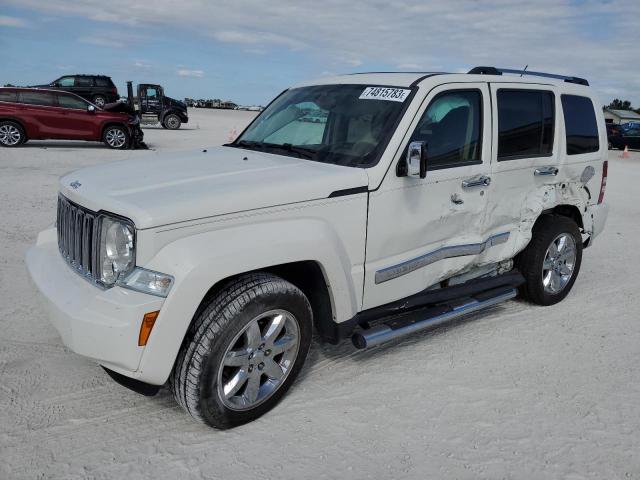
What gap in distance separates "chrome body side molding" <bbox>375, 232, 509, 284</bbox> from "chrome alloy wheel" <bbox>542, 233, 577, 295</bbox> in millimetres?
801

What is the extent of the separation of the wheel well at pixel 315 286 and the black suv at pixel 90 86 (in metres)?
23.9

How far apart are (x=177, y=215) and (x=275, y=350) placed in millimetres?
1025

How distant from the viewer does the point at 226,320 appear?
301 centimetres

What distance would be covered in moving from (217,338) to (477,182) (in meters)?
2.32

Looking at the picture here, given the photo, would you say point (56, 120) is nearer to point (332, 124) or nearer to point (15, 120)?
point (15, 120)

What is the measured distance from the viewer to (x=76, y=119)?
1636cm

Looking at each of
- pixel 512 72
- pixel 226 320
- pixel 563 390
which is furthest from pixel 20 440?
pixel 512 72

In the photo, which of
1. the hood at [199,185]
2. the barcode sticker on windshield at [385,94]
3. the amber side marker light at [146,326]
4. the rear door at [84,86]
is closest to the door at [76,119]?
Answer: the rear door at [84,86]

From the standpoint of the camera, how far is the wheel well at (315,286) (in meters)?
3.45

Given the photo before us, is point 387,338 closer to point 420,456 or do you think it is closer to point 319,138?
point 420,456

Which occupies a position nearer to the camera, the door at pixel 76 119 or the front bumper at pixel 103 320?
the front bumper at pixel 103 320

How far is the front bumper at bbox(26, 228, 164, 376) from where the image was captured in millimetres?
2760

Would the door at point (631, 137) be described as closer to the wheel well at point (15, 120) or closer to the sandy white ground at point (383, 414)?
the wheel well at point (15, 120)

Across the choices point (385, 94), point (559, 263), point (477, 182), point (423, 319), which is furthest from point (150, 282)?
point (559, 263)
